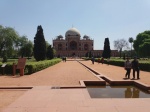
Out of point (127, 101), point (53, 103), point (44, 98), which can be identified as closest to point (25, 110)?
point (53, 103)

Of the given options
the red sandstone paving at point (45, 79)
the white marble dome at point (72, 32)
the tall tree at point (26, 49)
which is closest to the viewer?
the red sandstone paving at point (45, 79)

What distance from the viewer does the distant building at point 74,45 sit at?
99.8 metres

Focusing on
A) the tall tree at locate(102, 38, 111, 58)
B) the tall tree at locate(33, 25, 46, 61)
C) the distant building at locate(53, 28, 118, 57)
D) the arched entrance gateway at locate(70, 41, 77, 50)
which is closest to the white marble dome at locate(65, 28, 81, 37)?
the distant building at locate(53, 28, 118, 57)

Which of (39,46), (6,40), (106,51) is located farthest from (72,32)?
(39,46)

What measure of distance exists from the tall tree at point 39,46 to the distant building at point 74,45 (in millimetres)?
60684

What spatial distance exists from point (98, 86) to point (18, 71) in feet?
23.8

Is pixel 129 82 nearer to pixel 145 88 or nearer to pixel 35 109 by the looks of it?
pixel 145 88

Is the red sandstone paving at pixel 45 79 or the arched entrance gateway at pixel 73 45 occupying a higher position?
the arched entrance gateway at pixel 73 45

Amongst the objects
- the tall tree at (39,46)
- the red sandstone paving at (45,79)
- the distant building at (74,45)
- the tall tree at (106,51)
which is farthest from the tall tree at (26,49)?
the red sandstone paving at (45,79)

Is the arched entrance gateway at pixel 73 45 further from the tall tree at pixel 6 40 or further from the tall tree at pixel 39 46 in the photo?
the tall tree at pixel 39 46

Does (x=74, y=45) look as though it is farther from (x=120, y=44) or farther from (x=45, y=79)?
(x=45, y=79)

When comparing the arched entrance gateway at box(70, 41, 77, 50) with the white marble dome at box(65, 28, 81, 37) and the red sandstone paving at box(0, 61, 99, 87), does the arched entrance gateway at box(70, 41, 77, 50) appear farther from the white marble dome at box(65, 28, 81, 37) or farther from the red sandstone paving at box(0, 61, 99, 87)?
the red sandstone paving at box(0, 61, 99, 87)

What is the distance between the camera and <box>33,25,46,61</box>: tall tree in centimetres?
3772

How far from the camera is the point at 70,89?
8797 millimetres
